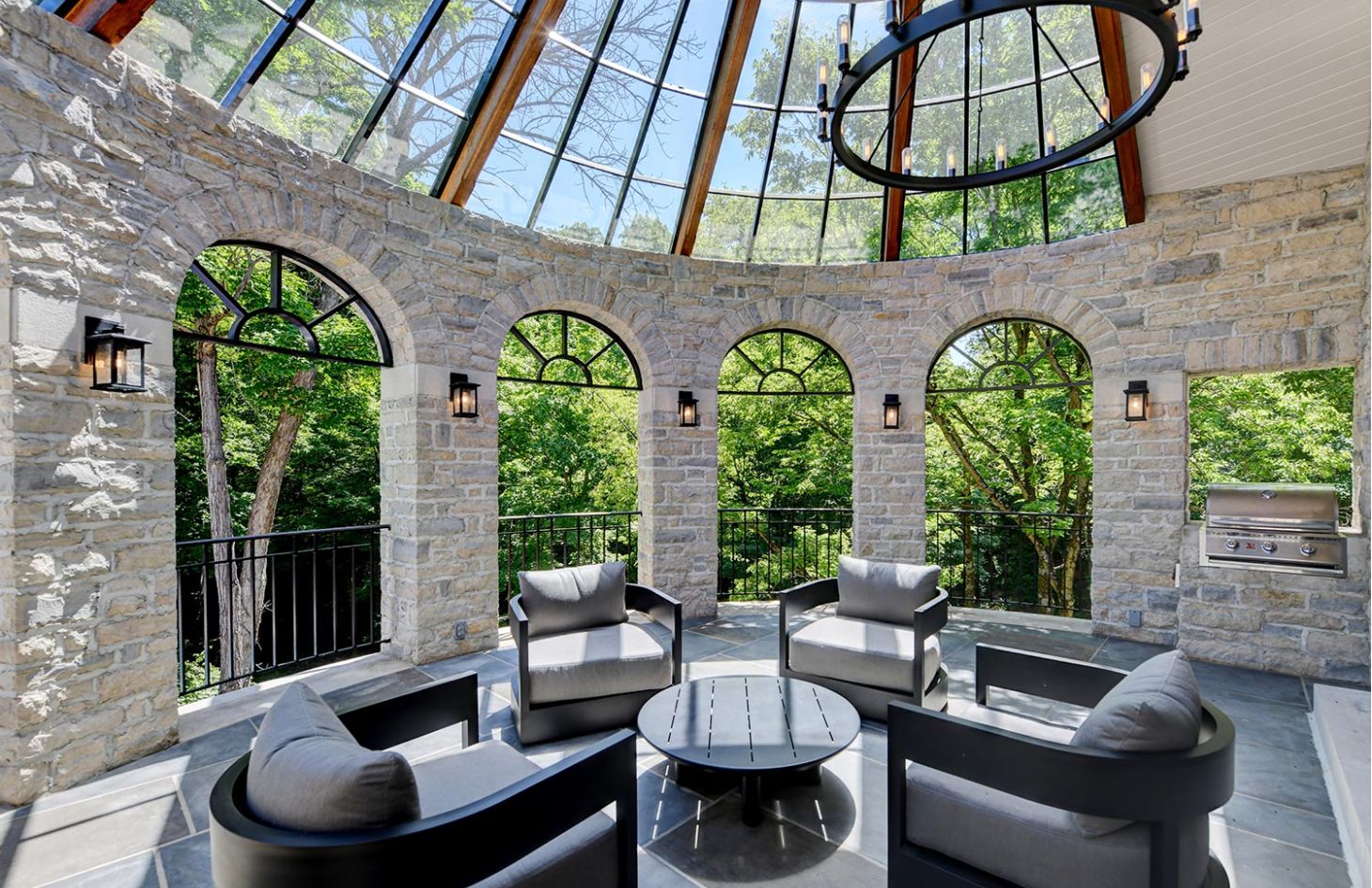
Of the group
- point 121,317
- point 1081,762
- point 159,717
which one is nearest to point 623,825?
point 1081,762

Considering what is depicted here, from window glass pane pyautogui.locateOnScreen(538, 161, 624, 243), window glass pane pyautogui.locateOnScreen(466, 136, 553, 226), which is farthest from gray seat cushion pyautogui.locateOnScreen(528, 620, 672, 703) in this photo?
window glass pane pyautogui.locateOnScreen(538, 161, 624, 243)

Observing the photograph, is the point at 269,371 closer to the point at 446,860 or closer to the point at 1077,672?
the point at 446,860

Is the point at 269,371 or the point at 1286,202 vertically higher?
the point at 1286,202

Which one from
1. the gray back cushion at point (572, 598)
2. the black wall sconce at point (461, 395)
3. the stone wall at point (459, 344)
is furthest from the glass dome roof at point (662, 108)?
the gray back cushion at point (572, 598)

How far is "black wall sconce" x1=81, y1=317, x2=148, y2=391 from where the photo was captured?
2.85 meters

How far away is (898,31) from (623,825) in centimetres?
292

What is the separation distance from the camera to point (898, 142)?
5363 millimetres

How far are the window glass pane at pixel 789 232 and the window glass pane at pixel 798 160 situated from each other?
13 cm

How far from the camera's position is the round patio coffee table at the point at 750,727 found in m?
Result: 2.40

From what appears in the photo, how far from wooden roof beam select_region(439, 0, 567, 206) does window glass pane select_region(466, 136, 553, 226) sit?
3.6 inches

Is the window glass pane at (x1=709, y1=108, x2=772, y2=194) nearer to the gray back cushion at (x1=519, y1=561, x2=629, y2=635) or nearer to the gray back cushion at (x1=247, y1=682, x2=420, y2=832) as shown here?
the gray back cushion at (x1=519, y1=561, x2=629, y2=635)

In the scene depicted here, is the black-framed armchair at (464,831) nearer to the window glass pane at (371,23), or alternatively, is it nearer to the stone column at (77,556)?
the stone column at (77,556)

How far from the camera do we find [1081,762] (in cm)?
173

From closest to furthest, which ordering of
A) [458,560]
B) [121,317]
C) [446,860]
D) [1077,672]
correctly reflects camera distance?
[446,860]
[1077,672]
[121,317]
[458,560]
